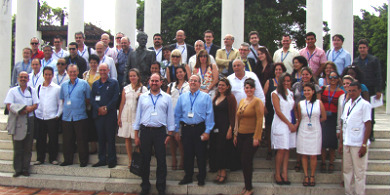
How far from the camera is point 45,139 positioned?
922 cm

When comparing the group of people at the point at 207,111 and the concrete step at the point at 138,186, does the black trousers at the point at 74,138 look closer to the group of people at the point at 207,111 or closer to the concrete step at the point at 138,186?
the group of people at the point at 207,111

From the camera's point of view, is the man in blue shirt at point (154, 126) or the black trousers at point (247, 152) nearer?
the black trousers at point (247, 152)

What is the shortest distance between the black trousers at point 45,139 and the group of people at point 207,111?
27 mm

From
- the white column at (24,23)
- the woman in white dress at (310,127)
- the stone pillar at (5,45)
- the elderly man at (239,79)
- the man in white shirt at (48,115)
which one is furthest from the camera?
the stone pillar at (5,45)

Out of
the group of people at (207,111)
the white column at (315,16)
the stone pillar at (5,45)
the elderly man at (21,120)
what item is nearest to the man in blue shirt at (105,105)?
the group of people at (207,111)

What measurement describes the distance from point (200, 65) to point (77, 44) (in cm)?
404

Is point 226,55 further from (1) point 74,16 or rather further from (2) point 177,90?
(1) point 74,16

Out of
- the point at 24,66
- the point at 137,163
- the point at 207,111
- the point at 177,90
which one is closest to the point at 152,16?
the point at 24,66

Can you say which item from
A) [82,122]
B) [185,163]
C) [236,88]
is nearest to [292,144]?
[236,88]

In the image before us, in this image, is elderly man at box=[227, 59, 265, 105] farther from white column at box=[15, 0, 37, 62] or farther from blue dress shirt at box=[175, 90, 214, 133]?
white column at box=[15, 0, 37, 62]

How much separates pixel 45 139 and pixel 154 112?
365cm

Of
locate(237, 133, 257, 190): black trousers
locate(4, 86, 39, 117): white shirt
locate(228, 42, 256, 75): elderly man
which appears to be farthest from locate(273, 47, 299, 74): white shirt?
locate(4, 86, 39, 117): white shirt

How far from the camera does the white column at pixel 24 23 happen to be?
62.4ft

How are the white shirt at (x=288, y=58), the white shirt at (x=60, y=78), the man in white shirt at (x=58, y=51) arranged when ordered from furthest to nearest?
the man in white shirt at (x=58, y=51), the white shirt at (x=288, y=58), the white shirt at (x=60, y=78)
